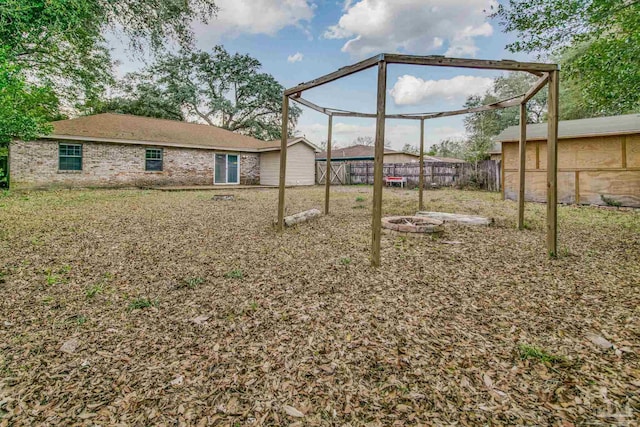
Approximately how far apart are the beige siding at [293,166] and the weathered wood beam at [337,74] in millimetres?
12225

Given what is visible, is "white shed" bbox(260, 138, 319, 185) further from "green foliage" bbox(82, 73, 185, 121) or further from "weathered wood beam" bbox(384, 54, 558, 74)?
"weathered wood beam" bbox(384, 54, 558, 74)

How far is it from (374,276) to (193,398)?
2063mm

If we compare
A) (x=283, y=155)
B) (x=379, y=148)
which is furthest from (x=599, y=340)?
(x=283, y=155)

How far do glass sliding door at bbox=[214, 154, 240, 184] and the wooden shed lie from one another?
509 inches

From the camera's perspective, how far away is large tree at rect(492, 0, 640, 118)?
15.5 feet

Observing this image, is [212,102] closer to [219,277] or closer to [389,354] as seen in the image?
[219,277]

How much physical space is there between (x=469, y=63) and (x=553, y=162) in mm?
1588

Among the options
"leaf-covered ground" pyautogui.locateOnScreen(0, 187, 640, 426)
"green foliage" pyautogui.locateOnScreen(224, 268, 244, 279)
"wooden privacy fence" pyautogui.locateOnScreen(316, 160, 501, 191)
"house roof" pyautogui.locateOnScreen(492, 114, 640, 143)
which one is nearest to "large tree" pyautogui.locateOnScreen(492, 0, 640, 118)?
"leaf-covered ground" pyautogui.locateOnScreen(0, 187, 640, 426)

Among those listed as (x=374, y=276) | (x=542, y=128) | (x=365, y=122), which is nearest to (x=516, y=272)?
(x=374, y=276)

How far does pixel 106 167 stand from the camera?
1273 cm

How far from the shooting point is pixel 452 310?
8.04 feet

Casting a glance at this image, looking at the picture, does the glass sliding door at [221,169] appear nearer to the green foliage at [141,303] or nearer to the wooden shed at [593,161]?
the wooden shed at [593,161]

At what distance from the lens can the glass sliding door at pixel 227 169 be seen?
16188 mm

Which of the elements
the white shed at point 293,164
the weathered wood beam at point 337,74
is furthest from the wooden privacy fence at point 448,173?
the weathered wood beam at point 337,74
